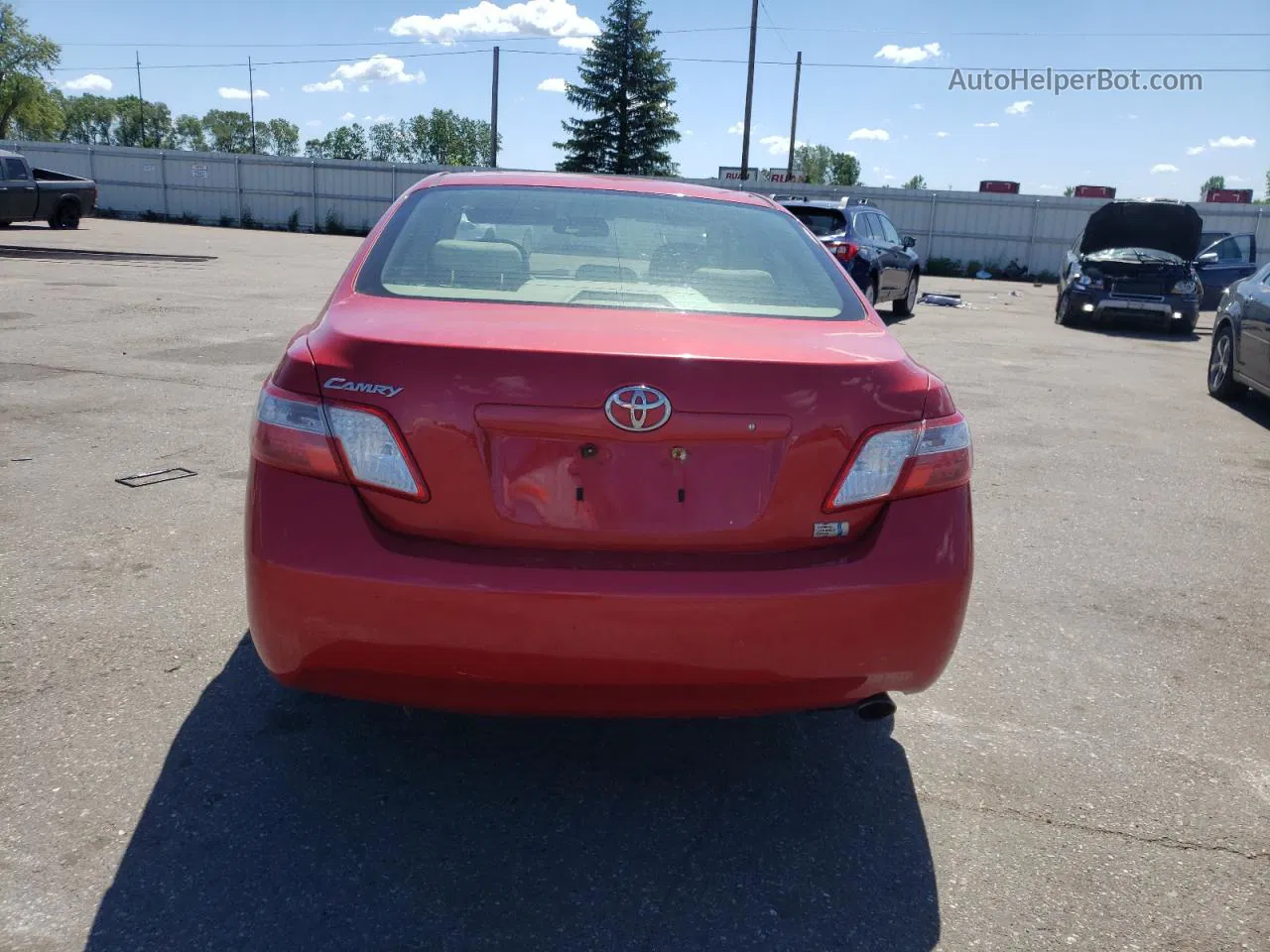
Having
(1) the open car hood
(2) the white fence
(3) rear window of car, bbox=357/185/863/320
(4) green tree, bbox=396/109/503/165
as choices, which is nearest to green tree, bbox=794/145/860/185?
(4) green tree, bbox=396/109/503/165

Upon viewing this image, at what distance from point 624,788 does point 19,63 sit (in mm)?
68696

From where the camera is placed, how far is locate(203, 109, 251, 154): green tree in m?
147

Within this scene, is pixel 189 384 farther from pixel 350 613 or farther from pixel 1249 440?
pixel 1249 440

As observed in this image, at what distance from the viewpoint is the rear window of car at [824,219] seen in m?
13.7

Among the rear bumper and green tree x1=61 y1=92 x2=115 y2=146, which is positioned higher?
green tree x1=61 y1=92 x2=115 y2=146

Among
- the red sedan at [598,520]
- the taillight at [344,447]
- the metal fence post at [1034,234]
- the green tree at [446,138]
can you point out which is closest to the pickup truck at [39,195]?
the metal fence post at [1034,234]

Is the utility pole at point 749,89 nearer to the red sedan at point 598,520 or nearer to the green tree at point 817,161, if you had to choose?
the red sedan at point 598,520

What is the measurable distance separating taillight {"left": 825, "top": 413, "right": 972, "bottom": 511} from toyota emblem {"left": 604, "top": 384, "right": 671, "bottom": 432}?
0.45m

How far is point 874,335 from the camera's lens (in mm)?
2857

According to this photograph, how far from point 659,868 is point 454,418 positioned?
1.17m

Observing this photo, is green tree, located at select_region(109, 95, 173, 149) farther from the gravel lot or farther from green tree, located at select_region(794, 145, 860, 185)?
the gravel lot

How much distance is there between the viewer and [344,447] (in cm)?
241

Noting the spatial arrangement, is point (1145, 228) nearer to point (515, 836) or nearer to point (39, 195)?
point (515, 836)

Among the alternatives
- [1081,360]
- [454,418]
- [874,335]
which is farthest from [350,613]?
[1081,360]
